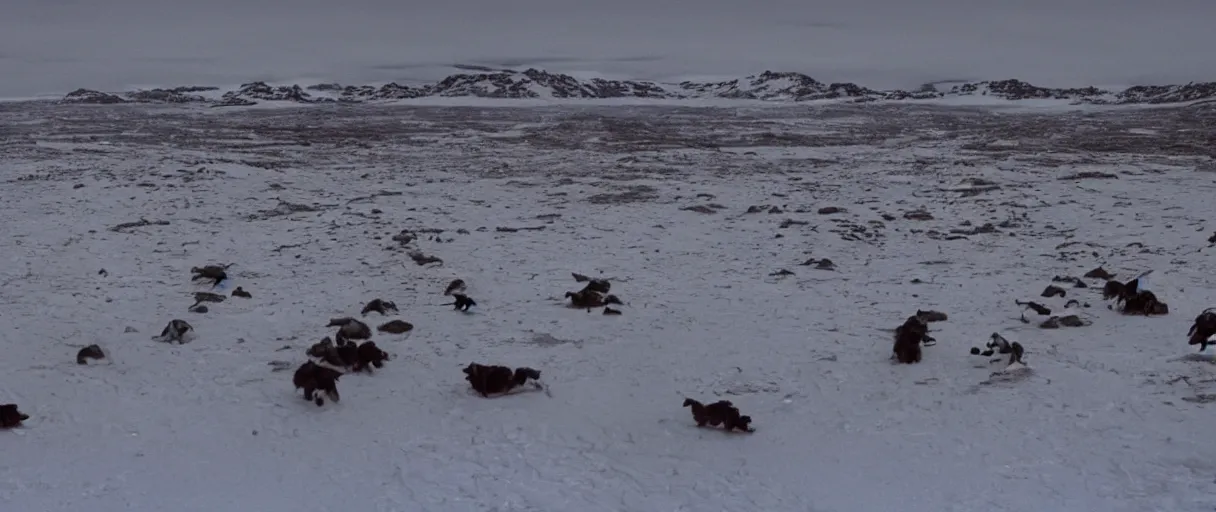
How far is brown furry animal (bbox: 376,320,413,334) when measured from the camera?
835 cm

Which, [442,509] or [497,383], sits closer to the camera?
[442,509]

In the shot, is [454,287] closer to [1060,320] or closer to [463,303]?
[463,303]

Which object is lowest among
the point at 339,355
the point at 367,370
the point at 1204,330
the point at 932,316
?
the point at 367,370

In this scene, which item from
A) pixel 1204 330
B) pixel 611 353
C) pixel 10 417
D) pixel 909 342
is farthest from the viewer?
pixel 611 353

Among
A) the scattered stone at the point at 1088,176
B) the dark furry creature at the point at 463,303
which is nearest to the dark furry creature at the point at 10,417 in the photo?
the dark furry creature at the point at 463,303

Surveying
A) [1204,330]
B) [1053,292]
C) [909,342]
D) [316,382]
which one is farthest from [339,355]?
[1053,292]

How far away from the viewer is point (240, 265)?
1120 centimetres

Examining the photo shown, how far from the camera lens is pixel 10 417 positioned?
5969mm

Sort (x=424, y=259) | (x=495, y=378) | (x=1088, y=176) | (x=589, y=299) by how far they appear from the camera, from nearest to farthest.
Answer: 1. (x=495, y=378)
2. (x=589, y=299)
3. (x=424, y=259)
4. (x=1088, y=176)

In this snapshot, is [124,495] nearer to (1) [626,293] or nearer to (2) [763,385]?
(2) [763,385]

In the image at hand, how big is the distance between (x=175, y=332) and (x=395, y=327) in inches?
72.0

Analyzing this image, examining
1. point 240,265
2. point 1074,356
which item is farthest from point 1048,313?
point 240,265

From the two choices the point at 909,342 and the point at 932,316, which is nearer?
the point at 909,342

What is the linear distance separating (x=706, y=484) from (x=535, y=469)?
1011 millimetres
